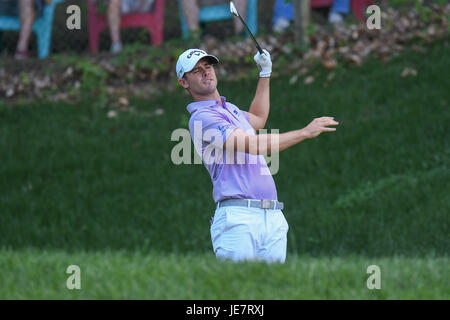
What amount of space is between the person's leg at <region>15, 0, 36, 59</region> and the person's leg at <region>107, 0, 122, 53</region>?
1207mm

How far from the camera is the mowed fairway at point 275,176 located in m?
7.48

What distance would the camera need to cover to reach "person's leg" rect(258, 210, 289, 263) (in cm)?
480

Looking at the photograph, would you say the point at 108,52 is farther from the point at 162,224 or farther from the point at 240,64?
the point at 162,224

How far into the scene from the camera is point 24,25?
12203 millimetres

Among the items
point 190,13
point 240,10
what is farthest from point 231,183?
point 190,13

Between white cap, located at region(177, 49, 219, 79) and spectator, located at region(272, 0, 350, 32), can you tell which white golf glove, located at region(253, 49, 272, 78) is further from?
spectator, located at region(272, 0, 350, 32)

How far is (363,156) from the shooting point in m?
8.67

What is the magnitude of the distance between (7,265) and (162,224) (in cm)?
326

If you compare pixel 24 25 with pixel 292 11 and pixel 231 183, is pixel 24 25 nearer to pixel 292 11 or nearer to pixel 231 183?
pixel 292 11

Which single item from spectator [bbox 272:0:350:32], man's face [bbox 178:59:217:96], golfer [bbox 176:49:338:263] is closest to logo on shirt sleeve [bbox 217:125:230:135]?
golfer [bbox 176:49:338:263]

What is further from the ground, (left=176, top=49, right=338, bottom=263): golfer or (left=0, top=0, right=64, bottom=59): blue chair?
(left=0, top=0, right=64, bottom=59): blue chair

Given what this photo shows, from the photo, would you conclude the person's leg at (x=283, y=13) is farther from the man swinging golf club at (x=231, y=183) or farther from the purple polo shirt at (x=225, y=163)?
the purple polo shirt at (x=225, y=163)

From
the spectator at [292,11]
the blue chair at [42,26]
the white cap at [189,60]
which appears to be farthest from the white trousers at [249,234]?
the blue chair at [42,26]

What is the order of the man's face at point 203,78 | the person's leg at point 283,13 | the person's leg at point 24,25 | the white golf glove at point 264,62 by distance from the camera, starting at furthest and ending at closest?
the person's leg at point 24,25 → the person's leg at point 283,13 → the white golf glove at point 264,62 → the man's face at point 203,78
